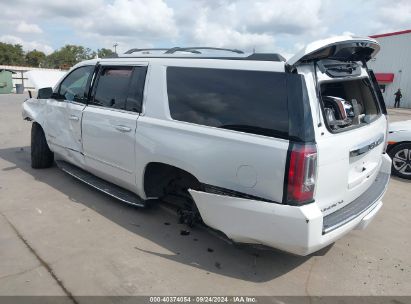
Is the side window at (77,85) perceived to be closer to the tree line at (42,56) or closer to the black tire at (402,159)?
the black tire at (402,159)

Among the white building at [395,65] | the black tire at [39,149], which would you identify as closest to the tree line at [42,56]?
the white building at [395,65]

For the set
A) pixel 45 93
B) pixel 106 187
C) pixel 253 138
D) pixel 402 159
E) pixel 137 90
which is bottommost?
pixel 106 187

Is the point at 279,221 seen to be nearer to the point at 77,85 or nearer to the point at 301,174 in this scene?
the point at 301,174

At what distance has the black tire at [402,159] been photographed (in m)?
6.39

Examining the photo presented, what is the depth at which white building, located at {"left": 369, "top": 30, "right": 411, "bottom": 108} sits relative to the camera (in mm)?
31375

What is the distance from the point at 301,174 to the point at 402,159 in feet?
15.4

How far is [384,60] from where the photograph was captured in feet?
109

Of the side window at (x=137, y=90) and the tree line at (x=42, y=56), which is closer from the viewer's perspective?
the side window at (x=137, y=90)

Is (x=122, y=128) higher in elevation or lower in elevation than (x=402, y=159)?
higher

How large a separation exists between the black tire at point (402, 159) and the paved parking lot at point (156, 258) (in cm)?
195

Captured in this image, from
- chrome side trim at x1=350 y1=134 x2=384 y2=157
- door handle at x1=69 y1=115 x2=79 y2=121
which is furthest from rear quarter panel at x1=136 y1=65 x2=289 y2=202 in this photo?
door handle at x1=69 y1=115 x2=79 y2=121

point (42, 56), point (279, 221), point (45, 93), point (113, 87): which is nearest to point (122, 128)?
point (113, 87)

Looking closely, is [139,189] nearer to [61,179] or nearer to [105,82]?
[105,82]

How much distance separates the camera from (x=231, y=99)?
307 cm
